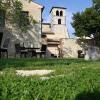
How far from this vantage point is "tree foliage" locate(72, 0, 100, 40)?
41562 millimetres

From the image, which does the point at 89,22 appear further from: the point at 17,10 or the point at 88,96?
the point at 88,96

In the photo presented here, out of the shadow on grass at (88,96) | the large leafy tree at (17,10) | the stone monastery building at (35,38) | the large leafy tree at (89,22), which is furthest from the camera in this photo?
the large leafy tree at (89,22)

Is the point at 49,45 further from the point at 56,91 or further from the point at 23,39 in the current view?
the point at 56,91

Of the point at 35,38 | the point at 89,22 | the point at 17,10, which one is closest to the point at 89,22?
the point at 89,22

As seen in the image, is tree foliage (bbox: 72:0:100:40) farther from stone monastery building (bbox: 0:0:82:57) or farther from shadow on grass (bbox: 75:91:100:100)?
shadow on grass (bbox: 75:91:100:100)

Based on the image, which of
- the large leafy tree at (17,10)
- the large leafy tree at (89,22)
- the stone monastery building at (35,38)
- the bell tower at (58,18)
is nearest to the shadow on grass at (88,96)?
the large leafy tree at (17,10)

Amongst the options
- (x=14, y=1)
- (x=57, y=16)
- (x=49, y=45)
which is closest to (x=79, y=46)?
(x=49, y=45)

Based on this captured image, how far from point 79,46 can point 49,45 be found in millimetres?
4364

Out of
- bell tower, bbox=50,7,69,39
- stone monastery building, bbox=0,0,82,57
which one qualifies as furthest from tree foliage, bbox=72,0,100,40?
bell tower, bbox=50,7,69,39

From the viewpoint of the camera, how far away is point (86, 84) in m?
6.24

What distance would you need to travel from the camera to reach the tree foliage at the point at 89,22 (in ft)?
136

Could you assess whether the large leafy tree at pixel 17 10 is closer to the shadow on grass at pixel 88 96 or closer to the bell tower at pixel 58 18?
the shadow on grass at pixel 88 96

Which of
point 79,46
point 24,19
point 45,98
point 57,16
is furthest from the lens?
point 57,16

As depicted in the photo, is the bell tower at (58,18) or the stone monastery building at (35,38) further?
the bell tower at (58,18)
